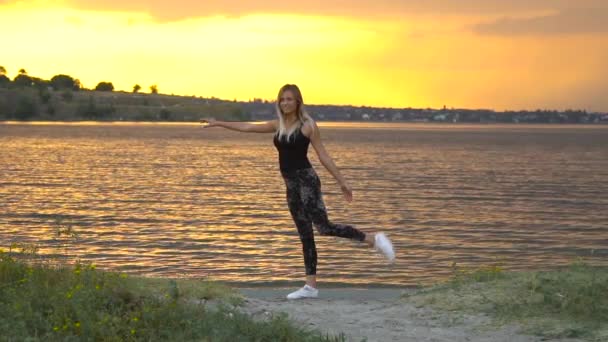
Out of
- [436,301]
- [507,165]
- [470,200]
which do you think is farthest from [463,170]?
[436,301]

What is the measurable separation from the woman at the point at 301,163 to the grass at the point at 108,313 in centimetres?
126

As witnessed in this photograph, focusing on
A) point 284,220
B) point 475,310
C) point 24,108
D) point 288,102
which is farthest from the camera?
point 24,108

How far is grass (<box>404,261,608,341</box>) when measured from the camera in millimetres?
8320

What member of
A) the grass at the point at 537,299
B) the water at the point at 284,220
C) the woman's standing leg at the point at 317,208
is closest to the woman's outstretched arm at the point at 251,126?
the woman's standing leg at the point at 317,208

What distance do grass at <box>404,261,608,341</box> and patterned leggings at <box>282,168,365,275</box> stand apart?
1.10m

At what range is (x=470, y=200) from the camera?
94.4 feet

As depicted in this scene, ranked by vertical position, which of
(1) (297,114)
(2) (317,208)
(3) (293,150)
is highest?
(1) (297,114)

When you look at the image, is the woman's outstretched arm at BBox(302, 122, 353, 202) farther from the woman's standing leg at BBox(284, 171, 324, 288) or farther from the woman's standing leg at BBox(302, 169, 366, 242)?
the woman's standing leg at BBox(284, 171, 324, 288)

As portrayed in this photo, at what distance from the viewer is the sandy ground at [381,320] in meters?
8.07

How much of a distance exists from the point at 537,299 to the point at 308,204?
7.89 ft

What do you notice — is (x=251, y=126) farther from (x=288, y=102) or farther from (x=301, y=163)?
(x=301, y=163)

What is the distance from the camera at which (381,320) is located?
28.4 ft

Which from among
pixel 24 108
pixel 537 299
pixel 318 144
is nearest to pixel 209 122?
pixel 318 144

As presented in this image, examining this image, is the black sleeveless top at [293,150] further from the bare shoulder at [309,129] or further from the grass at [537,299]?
the grass at [537,299]
